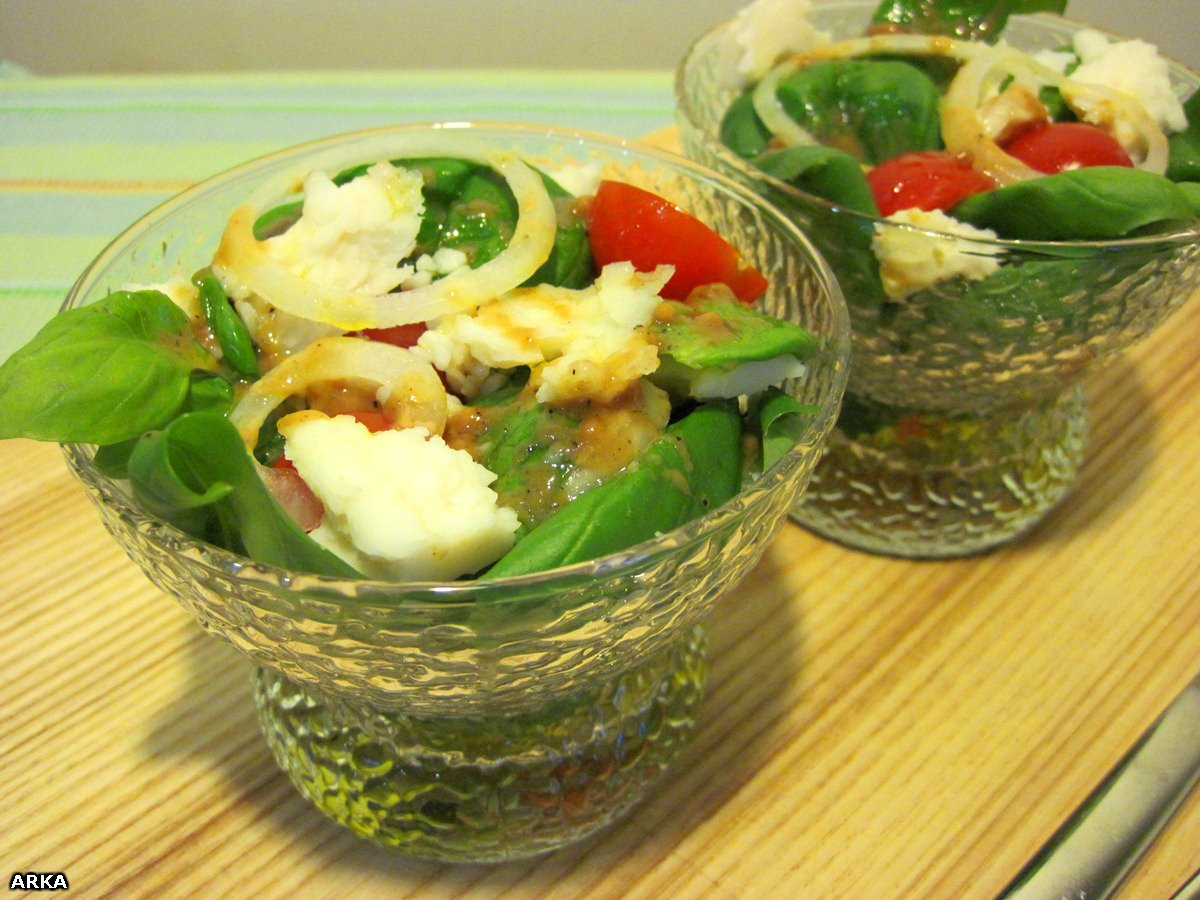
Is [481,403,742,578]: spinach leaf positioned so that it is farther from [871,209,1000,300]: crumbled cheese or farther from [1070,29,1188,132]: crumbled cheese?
[1070,29,1188,132]: crumbled cheese

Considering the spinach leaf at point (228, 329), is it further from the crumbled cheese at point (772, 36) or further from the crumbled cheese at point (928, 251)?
the crumbled cheese at point (772, 36)

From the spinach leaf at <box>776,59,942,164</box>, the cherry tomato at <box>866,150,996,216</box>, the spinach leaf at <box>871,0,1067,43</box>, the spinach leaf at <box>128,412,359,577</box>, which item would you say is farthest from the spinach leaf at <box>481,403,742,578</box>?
the spinach leaf at <box>871,0,1067,43</box>

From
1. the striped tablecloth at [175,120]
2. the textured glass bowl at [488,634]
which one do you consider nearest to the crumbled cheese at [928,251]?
the textured glass bowl at [488,634]

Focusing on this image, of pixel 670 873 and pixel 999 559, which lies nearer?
pixel 670 873

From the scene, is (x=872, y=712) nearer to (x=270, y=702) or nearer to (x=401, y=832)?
(x=401, y=832)

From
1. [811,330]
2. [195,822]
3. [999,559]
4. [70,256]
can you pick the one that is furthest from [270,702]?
[70,256]

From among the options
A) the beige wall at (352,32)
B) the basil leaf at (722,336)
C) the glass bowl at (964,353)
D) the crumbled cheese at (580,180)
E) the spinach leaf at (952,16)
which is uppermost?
the spinach leaf at (952,16)

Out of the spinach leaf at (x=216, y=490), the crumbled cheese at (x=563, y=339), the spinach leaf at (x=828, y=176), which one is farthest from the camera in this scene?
the spinach leaf at (x=828, y=176)
